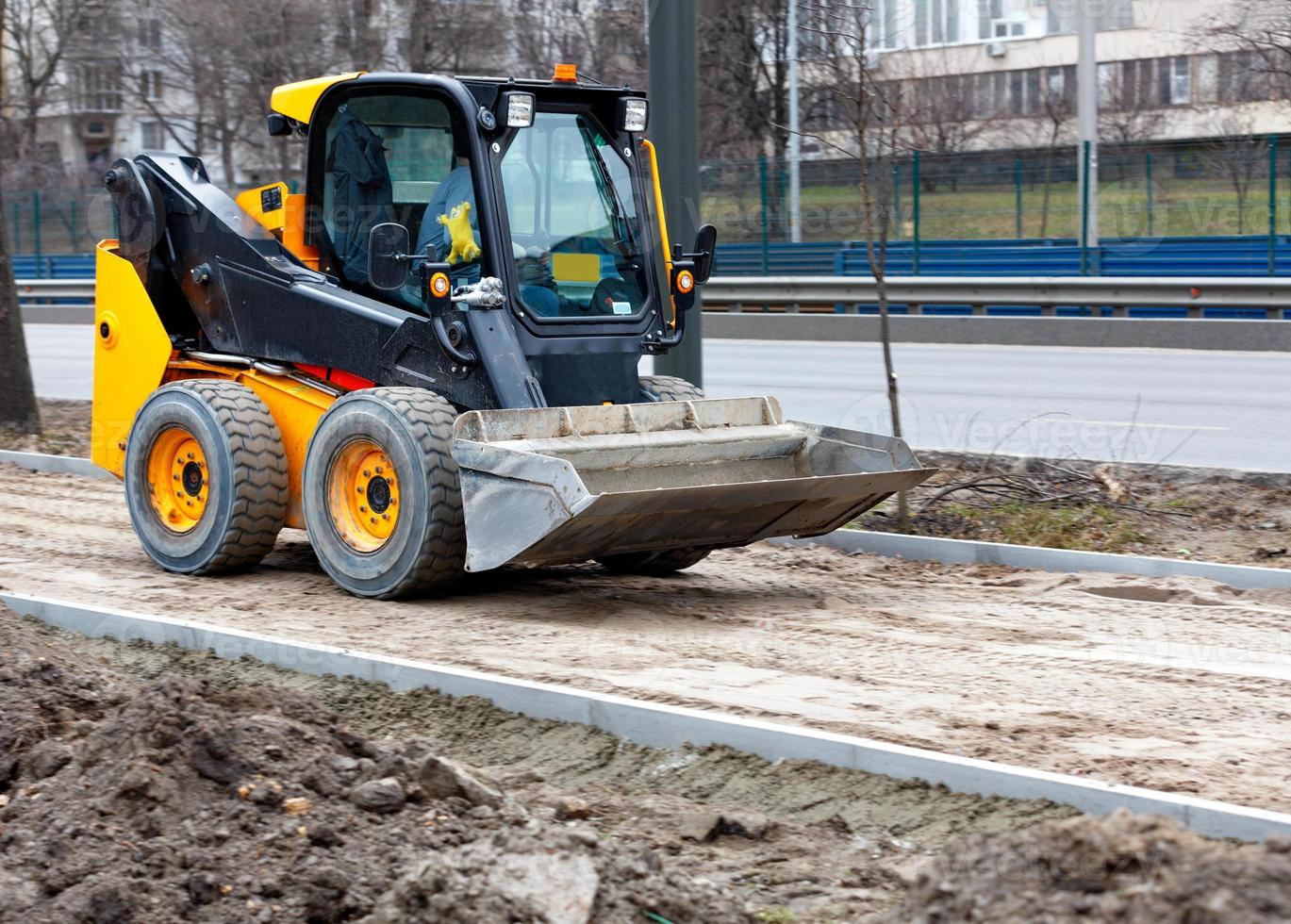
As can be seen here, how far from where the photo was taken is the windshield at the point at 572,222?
810cm

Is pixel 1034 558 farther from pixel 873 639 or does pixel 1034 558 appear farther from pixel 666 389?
pixel 666 389

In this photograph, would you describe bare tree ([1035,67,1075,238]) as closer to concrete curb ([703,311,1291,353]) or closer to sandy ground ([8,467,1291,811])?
concrete curb ([703,311,1291,353])

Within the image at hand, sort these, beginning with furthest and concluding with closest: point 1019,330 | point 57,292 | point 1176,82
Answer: point 57,292
point 1176,82
point 1019,330

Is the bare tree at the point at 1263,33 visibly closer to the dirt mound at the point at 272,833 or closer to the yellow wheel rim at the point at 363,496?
the yellow wheel rim at the point at 363,496

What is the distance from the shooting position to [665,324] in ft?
28.3

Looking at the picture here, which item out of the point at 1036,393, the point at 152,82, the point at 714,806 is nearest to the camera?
the point at 714,806

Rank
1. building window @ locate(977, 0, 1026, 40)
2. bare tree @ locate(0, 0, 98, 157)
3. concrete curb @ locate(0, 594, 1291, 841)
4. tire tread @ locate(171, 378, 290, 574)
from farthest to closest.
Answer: bare tree @ locate(0, 0, 98, 157)
building window @ locate(977, 0, 1026, 40)
tire tread @ locate(171, 378, 290, 574)
concrete curb @ locate(0, 594, 1291, 841)

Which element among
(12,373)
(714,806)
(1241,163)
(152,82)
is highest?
(152,82)

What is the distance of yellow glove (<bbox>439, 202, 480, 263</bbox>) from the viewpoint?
7965 mm

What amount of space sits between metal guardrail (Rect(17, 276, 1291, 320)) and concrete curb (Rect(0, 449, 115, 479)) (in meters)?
13.7

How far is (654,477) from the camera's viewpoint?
776cm

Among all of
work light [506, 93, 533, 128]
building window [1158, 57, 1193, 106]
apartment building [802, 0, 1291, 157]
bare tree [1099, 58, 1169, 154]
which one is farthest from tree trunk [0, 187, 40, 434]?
building window [1158, 57, 1193, 106]

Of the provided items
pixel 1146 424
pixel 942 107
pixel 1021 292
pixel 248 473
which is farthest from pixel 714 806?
pixel 942 107

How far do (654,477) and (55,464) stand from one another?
6473mm
